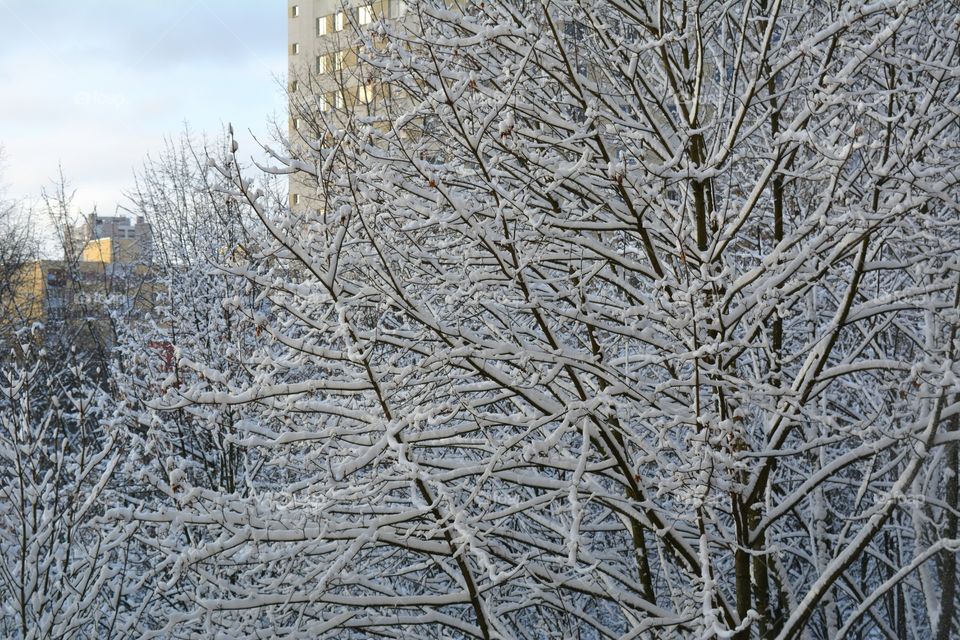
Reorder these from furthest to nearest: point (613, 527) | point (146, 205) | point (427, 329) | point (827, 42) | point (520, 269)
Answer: point (146, 205), point (613, 527), point (827, 42), point (427, 329), point (520, 269)

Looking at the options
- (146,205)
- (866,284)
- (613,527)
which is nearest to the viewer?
(613,527)

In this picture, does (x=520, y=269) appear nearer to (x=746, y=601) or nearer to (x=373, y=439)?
(x=373, y=439)

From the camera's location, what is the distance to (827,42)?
5691 mm

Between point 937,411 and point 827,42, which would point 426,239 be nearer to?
point 827,42

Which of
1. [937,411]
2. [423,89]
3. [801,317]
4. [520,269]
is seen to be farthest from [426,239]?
[937,411]

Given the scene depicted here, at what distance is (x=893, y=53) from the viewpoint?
5055 mm

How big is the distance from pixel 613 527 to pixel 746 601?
3.80ft

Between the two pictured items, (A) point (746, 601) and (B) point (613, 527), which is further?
(B) point (613, 527)

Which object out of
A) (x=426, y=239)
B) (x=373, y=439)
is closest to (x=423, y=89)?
(x=426, y=239)

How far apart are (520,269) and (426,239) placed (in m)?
2.27

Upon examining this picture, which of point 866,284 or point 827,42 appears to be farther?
point 866,284

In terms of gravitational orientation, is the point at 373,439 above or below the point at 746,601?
above

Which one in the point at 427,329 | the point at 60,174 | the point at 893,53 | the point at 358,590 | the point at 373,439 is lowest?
the point at 358,590

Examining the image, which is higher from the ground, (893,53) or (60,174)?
(60,174)
